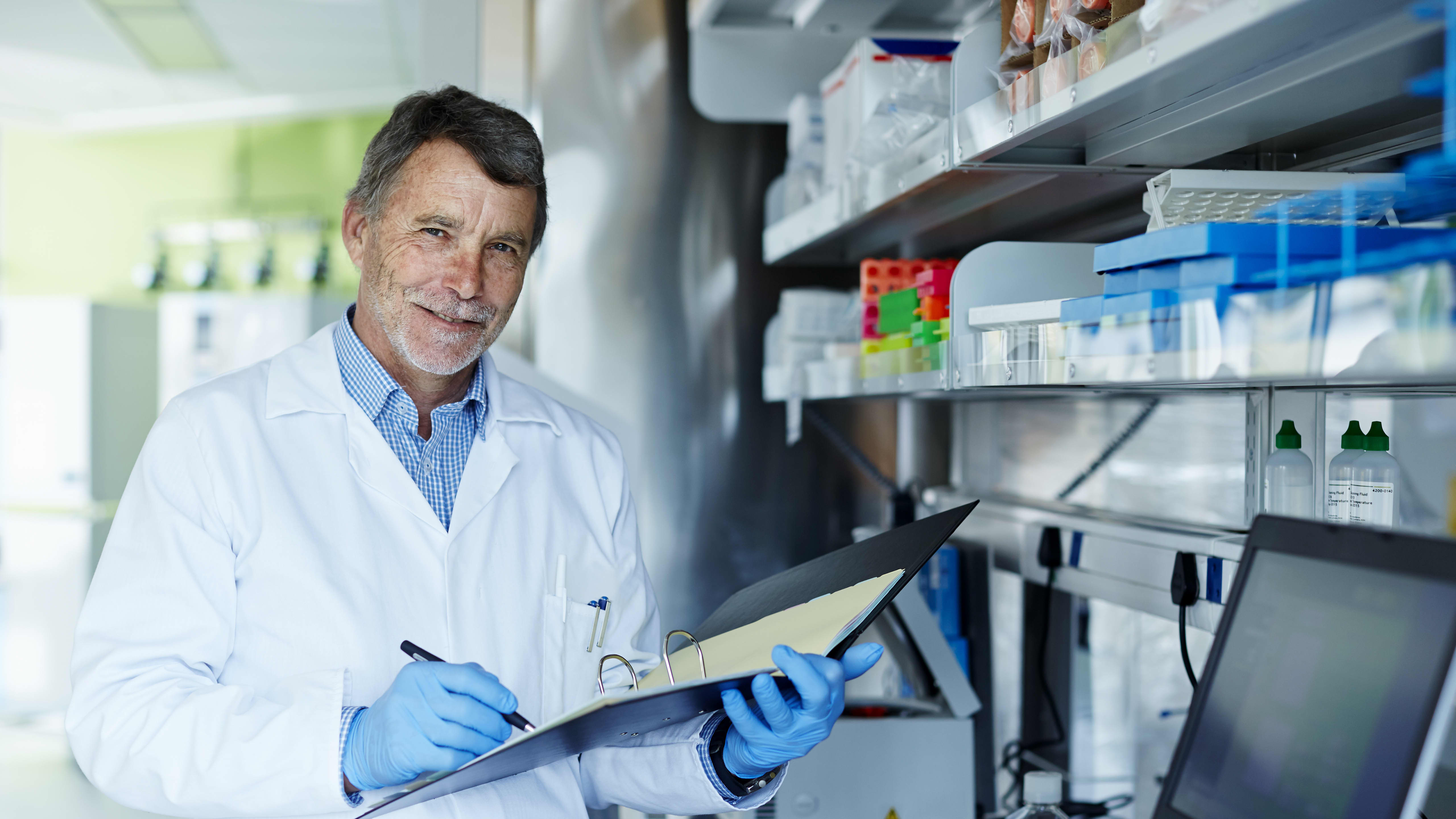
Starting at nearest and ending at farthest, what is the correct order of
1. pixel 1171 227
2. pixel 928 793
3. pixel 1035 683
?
pixel 1171 227
pixel 928 793
pixel 1035 683

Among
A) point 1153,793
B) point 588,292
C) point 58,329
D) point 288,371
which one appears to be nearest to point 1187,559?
point 1153,793

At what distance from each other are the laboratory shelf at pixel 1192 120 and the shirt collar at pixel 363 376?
72 cm

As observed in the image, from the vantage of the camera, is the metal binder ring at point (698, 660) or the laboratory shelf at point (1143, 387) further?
the metal binder ring at point (698, 660)

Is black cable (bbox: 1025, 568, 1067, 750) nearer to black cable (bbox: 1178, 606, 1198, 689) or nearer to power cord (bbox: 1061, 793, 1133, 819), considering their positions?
power cord (bbox: 1061, 793, 1133, 819)

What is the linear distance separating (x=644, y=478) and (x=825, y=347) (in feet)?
2.26

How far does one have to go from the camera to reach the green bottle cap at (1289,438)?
1281 mm

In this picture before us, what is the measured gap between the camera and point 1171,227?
82cm

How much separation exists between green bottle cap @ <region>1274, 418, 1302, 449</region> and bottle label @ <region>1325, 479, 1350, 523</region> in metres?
0.11

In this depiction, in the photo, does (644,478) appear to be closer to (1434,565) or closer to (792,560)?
(792,560)

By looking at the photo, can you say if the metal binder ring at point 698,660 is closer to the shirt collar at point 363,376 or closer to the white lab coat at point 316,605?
the white lab coat at point 316,605

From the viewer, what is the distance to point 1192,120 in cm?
103

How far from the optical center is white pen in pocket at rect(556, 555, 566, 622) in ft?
4.72

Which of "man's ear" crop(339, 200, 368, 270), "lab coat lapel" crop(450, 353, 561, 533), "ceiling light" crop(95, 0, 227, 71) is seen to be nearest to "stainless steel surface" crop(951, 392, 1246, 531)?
"lab coat lapel" crop(450, 353, 561, 533)

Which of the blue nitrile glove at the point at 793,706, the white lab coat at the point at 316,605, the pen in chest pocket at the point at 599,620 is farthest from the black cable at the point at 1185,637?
the pen in chest pocket at the point at 599,620
